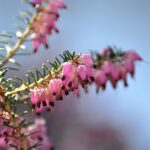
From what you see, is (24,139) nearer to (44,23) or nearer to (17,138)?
(17,138)

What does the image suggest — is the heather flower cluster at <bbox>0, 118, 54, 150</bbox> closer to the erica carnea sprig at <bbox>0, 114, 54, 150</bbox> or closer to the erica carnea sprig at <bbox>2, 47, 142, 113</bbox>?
the erica carnea sprig at <bbox>0, 114, 54, 150</bbox>

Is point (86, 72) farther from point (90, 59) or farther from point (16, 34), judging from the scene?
point (16, 34)

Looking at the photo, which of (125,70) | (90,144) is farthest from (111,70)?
(90,144)

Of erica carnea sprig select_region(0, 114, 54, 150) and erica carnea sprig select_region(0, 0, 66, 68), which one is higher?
erica carnea sprig select_region(0, 0, 66, 68)

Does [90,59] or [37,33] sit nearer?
[37,33]

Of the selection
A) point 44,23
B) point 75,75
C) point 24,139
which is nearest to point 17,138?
point 24,139

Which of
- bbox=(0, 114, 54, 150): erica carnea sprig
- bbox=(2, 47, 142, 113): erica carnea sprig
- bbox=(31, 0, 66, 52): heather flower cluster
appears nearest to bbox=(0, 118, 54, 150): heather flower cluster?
bbox=(0, 114, 54, 150): erica carnea sprig
